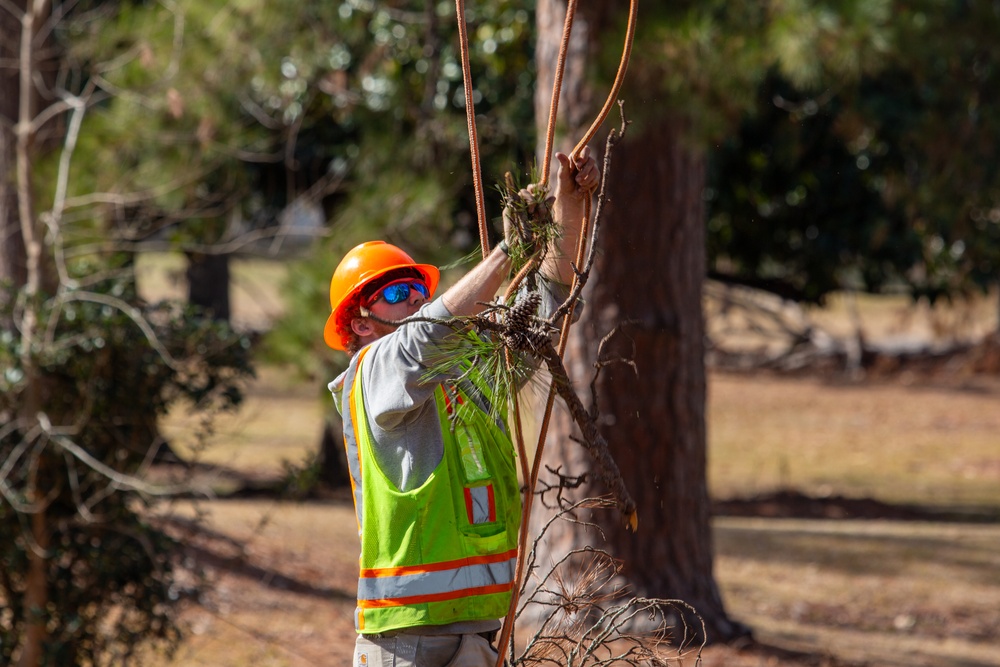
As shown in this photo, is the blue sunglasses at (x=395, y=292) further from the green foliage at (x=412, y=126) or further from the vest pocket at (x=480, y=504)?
the green foliage at (x=412, y=126)

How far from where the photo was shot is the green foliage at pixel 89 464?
16.6 feet

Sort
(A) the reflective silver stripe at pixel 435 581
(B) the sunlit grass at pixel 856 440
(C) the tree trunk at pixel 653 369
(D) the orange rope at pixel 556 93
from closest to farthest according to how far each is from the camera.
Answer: (D) the orange rope at pixel 556 93 < (A) the reflective silver stripe at pixel 435 581 < (C) the tree trunk at pixel 653 369 < (B) the sunlit grass at pixel 856 440

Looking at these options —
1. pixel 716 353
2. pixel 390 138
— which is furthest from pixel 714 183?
pixel 716 353

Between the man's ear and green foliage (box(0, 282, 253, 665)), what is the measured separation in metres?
2.34

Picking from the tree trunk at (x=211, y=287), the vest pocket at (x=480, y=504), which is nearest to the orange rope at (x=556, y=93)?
the vest pocket at (x=480, y=504)

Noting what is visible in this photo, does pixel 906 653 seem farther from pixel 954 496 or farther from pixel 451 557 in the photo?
pixel 954 496

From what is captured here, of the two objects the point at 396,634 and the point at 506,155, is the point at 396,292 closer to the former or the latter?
the point at 396,634

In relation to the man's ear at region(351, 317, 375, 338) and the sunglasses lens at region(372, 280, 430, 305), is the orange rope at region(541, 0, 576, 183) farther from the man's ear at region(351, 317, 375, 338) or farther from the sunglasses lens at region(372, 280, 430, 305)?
the man's ear at region(351, 317, 375, 338)

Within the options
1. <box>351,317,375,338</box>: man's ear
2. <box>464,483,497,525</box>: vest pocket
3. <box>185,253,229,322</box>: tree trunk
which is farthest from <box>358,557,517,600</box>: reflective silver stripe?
<box>185,253,229,322</box>: tree trunk

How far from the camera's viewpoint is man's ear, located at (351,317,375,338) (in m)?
2.92

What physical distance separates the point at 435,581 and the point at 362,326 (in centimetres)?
66

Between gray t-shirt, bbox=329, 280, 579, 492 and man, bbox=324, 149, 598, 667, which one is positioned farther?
man, bbox=324, 149, 598, 667

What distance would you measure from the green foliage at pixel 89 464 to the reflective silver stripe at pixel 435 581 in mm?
2524

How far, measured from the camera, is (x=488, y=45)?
848 centimetres
